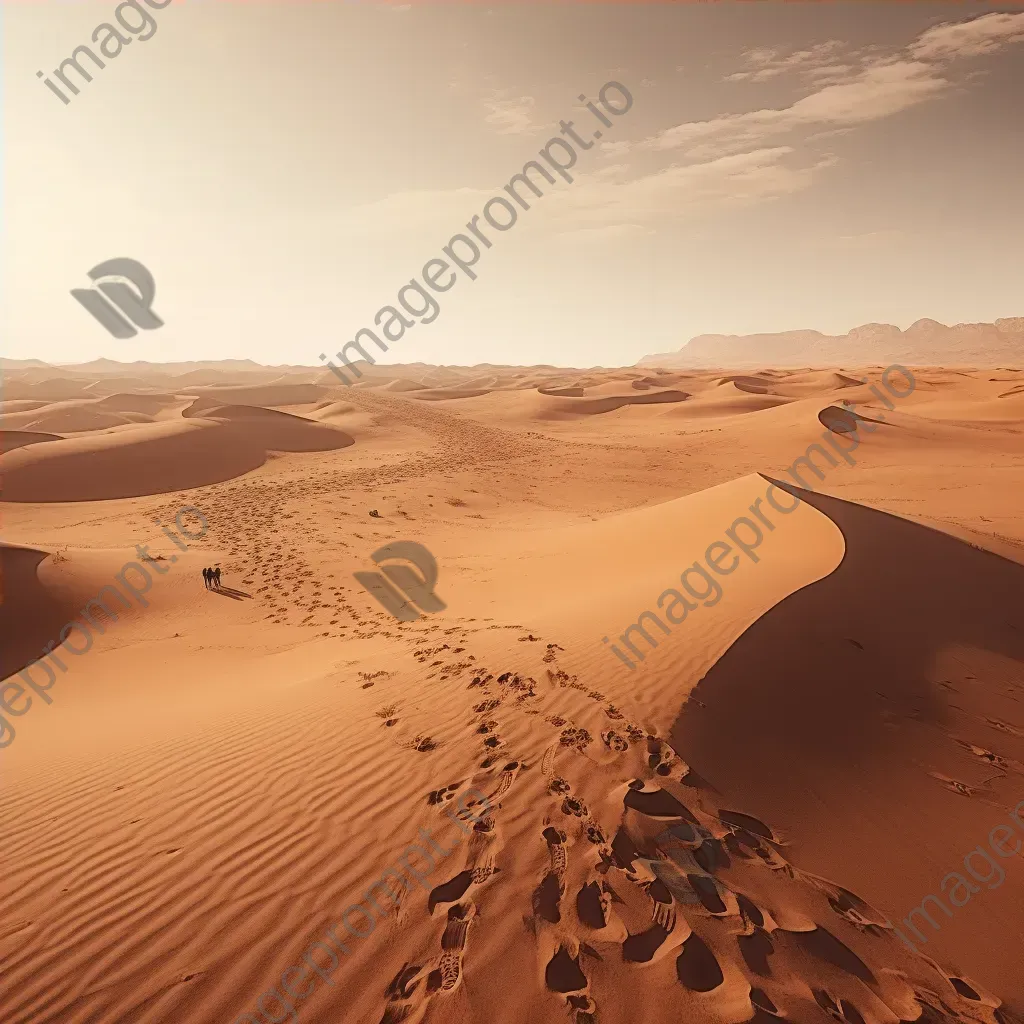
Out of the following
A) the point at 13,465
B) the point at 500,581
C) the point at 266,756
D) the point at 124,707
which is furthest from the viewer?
the point at 13,465

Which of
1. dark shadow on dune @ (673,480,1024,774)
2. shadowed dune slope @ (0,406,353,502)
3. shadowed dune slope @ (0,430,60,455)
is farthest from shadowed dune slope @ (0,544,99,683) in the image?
shadowed dune slope @ (0,430,60,455)

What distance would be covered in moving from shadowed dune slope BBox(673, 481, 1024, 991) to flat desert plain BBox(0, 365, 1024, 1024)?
0.10ft

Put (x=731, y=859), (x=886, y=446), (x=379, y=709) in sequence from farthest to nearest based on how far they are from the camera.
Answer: (x=886, y=446) < (x=379, y=709) < (x=731, y=859)

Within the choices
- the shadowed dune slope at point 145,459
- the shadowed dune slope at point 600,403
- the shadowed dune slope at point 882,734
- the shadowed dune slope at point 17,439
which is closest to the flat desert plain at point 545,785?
the shadowed dune slope at point 882,734

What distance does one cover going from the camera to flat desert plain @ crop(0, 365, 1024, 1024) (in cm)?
294

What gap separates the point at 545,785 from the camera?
13.5ft

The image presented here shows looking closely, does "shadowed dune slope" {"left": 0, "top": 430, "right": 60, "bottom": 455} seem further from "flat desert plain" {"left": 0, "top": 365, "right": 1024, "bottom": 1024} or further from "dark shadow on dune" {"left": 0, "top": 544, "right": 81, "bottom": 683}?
"dark shadow on dune" {"left": 0, "top": 544, "right": 81, "bottom": 683}

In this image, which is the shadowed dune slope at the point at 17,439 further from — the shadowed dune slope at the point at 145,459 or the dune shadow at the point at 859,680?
the dune shadow at the point at 859,680

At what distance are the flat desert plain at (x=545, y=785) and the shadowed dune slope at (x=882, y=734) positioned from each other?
0.03m

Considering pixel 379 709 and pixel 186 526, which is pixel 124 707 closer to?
pixel 379 709

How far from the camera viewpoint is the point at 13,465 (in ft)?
73.7

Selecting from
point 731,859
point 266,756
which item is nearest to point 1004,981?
point 731,859

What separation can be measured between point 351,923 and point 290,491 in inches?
805

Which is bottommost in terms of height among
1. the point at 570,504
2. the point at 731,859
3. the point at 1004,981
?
the point at 570,504
